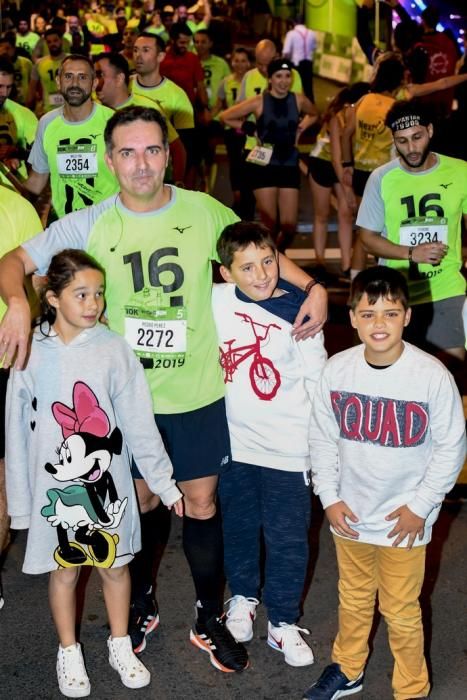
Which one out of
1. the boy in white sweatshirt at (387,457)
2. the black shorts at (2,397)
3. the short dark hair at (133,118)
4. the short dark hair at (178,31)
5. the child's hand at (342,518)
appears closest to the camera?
the boy in white sweatshirt at (387,457)

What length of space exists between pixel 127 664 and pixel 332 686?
29.6 inches

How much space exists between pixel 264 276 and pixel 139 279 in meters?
0.44

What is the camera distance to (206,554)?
391 cm

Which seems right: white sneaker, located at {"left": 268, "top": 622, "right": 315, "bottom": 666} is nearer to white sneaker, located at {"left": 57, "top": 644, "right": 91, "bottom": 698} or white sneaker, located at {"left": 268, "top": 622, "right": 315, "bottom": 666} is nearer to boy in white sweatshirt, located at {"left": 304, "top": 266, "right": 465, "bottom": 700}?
boy in white sweatshirt, located at {"left": 304, "top": 266, "right": 465, "bottom": 700}

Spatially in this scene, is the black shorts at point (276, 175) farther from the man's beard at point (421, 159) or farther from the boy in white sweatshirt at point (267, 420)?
the boy in white sweatshirt at point (267, 420)

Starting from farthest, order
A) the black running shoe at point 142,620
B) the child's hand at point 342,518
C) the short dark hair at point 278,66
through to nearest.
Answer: the short dark hair at point 278,66 → the black running shoe at point 142,620 → the child's hand at point 342,518

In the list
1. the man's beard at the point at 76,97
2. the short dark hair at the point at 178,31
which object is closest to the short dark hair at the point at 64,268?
the man's beard at the point at 76,97

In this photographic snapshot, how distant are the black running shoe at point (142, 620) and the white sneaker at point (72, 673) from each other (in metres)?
0.27

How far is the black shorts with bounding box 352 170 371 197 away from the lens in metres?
8.46

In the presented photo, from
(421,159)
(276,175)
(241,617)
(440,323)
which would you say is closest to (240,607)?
(241,617)

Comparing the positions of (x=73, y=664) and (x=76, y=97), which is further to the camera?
(x=76, y=97)

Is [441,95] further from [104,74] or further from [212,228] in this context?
[212,228]

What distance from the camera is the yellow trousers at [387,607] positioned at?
3506mm

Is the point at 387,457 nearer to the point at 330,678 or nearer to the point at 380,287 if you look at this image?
the point at 380,287
